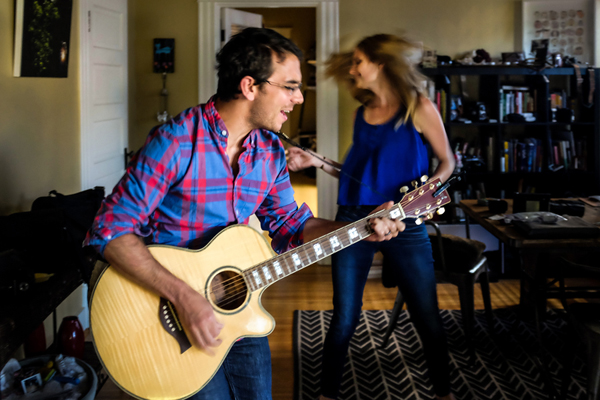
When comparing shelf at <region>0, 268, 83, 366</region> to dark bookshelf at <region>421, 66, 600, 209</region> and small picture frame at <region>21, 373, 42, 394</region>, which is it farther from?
dark bookshelf at <region>421, 66, 600, 209</region>

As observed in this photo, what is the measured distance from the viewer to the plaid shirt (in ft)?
4.21

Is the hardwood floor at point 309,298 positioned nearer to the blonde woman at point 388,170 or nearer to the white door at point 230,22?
the blonde woman at point 388,170

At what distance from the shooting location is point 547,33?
464 cm

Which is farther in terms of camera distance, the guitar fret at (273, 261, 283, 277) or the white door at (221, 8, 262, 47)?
the white door at (221, 8, 262, 47)

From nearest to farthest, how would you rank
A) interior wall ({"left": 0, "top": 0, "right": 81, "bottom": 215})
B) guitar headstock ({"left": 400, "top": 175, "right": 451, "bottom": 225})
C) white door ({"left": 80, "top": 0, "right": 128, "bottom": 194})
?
guitar headstock ({"left": 400, "top": 175, "right": 451, "bottom": 225})
interior wall ({"left": 0, "top": 0, "right": 81, "bottom": 215})
white door ({"left": 80, "top": 0, "right": 128, "bottom": 194})

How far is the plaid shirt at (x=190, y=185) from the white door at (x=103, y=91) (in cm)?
214

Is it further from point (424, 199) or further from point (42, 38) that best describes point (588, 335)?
point (42, 38)

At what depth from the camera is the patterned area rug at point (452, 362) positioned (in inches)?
99.9

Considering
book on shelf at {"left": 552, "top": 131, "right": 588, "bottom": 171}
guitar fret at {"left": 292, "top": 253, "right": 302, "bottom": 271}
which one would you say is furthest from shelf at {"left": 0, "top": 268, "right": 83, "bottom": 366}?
book on shelf at {"left": 552, "top": 131, "right": 588, "bottom": 171}

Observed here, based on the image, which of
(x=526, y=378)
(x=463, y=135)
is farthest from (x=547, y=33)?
(x=526, y=378)

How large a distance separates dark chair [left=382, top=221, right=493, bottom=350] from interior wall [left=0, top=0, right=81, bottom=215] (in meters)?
1.81

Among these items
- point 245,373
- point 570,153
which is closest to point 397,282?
point 245,373

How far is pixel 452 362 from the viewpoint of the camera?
282cm

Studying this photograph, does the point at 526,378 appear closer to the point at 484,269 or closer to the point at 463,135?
the point at 484,269
